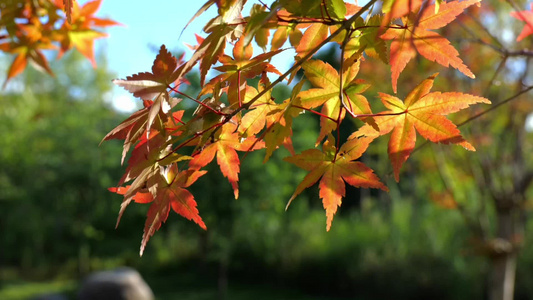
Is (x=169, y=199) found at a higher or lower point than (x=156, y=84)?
lower

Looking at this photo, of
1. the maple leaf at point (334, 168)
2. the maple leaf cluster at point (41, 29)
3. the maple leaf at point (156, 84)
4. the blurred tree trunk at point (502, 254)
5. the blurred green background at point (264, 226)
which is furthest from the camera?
the blurred green background at point (264, 226)

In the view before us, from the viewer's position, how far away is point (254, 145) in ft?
2.46

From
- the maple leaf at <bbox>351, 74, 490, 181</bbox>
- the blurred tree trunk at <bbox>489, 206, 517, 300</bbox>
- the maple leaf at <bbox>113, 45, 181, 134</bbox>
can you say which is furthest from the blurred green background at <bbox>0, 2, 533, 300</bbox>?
the maple leaf at <bbox>113, 45, 181, 134</bbox>

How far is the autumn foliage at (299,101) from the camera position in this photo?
0.61 m

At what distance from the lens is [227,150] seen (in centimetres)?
75

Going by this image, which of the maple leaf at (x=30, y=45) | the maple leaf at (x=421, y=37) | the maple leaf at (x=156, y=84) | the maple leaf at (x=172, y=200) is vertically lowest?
the maple leaf at (x=172, y=200)

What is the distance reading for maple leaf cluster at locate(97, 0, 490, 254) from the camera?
61 cm

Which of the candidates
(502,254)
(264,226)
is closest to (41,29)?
(502,254)

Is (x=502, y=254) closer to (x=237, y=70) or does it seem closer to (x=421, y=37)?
(x=421, y=37)

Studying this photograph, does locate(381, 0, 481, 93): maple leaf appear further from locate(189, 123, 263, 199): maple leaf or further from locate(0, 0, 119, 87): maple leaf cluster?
locate(0, 0, 119, 87): maple leaf cluster

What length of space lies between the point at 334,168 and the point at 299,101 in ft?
0.39

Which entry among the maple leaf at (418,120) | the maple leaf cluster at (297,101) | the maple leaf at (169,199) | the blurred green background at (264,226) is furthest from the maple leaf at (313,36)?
the blurred green background at (264,226)

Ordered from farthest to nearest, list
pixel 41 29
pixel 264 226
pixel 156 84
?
pixel 264 226 < pixel 41 29 < pixel 156 84

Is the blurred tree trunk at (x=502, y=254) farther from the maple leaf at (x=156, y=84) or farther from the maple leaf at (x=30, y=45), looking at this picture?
the maple leaf at (x=156, y=84)
